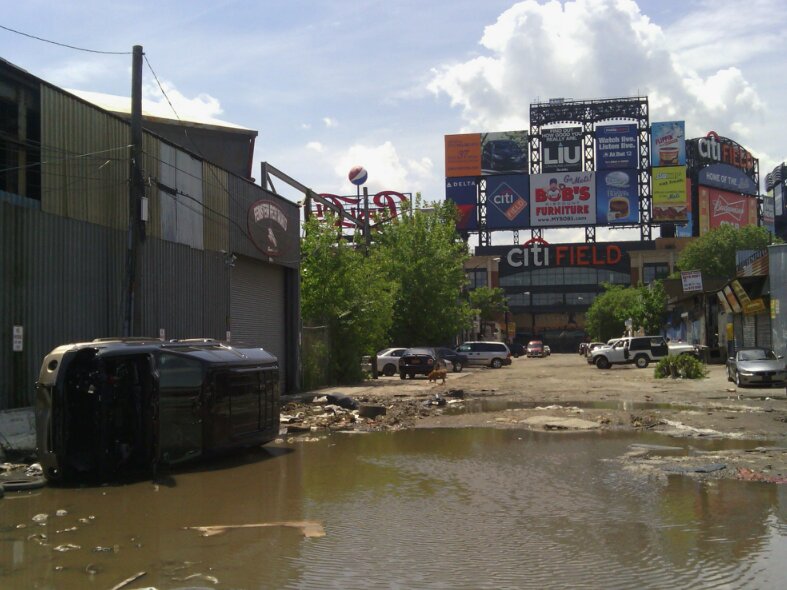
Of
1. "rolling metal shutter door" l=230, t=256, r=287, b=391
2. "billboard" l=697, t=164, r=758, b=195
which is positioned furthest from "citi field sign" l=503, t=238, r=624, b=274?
"rolling metal shutter door" l=230, t=256, r=287, b=391

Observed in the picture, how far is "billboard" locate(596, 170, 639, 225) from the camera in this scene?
9012 centimetres

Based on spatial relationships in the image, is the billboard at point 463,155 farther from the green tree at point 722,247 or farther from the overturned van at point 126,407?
the overturned van at point 126,407

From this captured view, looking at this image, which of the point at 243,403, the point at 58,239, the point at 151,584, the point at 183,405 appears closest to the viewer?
the point at 151,584

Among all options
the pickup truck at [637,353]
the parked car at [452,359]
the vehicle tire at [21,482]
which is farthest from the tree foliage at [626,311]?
the vehicle tire at [21,482]

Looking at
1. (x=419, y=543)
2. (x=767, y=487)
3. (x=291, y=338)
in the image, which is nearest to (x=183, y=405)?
(x=419, y=543)

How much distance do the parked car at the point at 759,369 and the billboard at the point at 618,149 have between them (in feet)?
213

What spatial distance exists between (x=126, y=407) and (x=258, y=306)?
14565 mm

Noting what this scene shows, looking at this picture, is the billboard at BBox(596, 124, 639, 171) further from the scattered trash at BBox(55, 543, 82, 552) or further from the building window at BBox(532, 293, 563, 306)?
the scattered trash at BBox(55, 543, 82, 552)

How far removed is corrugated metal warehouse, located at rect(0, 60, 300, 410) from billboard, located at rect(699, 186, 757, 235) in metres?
84.2

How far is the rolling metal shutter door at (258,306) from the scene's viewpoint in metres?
23.8

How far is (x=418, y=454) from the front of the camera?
43.9 feet

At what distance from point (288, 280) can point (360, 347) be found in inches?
249

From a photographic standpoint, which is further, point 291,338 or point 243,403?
point 291,338

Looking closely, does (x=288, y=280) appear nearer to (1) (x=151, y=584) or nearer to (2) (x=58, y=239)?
(2) (x=58, y=239)
